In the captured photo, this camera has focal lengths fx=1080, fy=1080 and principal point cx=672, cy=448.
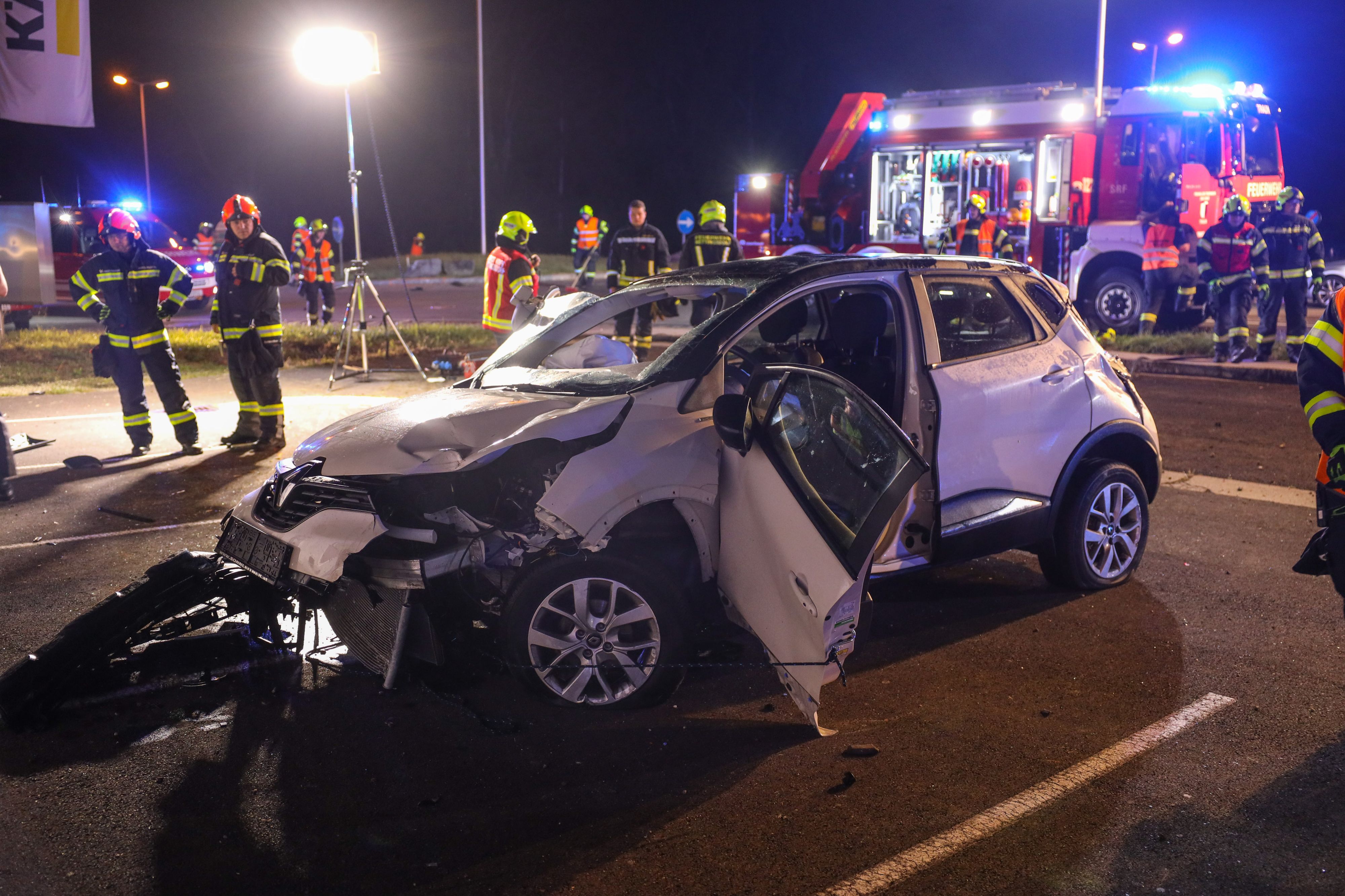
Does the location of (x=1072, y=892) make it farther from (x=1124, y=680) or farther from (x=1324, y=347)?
(x=1324, y=347)

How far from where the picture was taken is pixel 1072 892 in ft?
9.39

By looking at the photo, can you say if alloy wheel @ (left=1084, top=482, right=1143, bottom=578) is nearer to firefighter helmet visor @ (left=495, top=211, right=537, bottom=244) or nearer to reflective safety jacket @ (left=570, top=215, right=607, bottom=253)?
firefighter helmet visor @ (left=495, top=211, right=537, bottom=244)

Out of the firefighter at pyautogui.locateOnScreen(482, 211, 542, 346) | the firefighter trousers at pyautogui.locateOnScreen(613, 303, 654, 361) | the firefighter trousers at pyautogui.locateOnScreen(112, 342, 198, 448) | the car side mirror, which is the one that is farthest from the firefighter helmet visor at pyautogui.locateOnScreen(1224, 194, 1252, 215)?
the firefighter trousers at pyautogui.locateOnScreen(112, 342, 198, 448)

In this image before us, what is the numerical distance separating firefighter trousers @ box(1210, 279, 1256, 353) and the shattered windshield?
10.1 m

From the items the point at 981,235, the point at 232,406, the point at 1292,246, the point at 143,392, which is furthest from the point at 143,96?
the point at 1292,246

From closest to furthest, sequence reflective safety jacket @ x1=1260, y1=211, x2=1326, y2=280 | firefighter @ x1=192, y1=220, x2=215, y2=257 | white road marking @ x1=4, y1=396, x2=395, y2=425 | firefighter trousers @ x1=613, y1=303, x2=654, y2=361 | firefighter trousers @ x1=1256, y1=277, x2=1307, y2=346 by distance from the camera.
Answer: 1. white road marking @ x1=4, y1=396, x2=395, y2=425
2. firefighter trousers @ x1=613, y1=303, x2=654, y2=361
3. reflective safety jacket @ x1=1260, y1=211, x2=1326, y2=280
4. firefighter trousers @ x1=1256, y1=277, x2=1307, y2=346
5. firefighter @ x1=192, y1=220, x2=215, y2=257

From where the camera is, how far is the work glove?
3492mm

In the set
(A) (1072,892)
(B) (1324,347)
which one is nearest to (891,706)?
(A) (1072,892)

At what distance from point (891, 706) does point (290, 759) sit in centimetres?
217

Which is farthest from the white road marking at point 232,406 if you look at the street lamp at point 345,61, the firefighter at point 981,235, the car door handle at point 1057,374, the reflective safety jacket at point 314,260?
the firefighter at point 981,235

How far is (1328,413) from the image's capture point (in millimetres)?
3586

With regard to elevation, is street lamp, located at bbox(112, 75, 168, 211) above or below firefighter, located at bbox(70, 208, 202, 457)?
above

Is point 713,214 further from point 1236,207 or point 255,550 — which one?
point 255,550

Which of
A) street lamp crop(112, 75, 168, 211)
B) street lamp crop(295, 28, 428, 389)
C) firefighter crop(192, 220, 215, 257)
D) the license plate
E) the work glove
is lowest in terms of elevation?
the license plate
